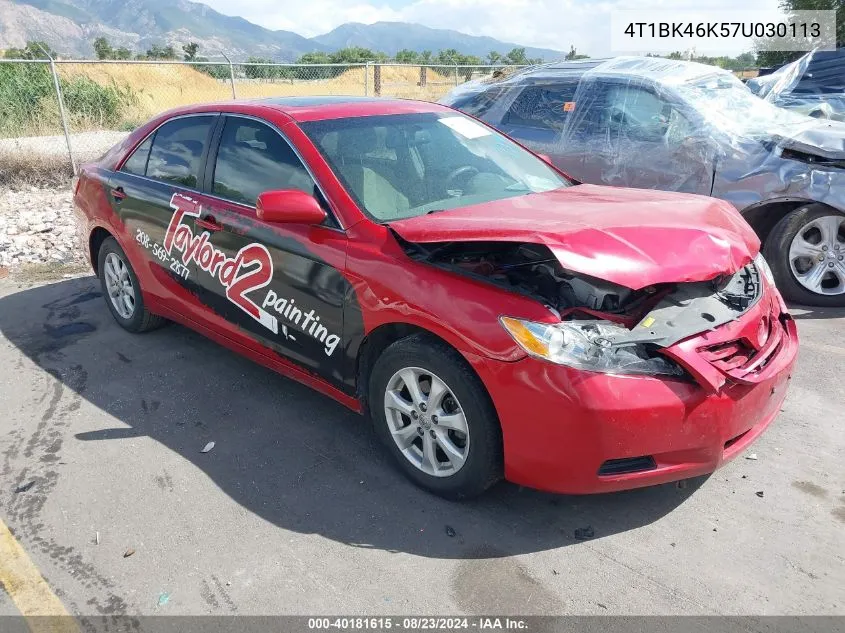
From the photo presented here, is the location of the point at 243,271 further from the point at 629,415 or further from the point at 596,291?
the point at 629,415

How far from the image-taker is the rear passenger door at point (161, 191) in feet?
13.6

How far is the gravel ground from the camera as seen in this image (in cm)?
724

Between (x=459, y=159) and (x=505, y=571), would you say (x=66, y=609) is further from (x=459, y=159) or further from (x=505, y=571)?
(x=459, y=159)

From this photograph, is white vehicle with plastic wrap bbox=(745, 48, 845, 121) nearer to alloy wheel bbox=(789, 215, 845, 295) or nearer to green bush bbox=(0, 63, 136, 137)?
alloy wheel bbox=(789, 215, 845, 295)

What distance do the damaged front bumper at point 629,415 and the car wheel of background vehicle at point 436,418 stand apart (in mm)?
97

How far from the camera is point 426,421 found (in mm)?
2951

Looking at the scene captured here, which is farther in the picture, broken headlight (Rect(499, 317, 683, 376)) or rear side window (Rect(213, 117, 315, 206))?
rear side window (Rect(213, 117, 315, 206))

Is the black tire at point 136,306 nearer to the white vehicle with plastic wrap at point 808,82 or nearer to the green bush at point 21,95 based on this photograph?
the white vehicle with plastic wrap at point 808,82

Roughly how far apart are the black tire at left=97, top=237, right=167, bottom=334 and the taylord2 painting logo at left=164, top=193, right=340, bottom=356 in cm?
70

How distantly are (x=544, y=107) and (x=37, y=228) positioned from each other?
6115mm

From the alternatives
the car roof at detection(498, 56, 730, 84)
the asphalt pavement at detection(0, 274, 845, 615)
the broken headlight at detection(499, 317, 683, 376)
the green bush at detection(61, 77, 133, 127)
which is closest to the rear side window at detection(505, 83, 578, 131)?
the car roof at detection(498, 56, 730, 84)

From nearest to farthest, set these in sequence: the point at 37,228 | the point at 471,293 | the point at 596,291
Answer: the point at 471,293 → the point at 596,291 → the point at 37,228

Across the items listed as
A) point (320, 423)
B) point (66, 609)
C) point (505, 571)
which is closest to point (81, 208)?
point (320, 423)

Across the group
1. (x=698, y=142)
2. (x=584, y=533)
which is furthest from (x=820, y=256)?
(x=584, y=533)
